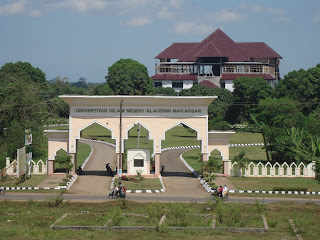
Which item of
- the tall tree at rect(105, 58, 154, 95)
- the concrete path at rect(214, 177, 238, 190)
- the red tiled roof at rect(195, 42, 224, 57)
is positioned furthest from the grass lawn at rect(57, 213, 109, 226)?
the red tiled roof at rect(195, 42, 224, 57)

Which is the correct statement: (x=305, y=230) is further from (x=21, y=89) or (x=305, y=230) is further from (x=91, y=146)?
(x=91, y=146)

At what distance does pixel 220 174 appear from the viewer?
47594 mm

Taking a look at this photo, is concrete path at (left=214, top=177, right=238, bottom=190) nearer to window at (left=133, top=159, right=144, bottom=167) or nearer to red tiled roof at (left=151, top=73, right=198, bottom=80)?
window at (left=133, top=159, right=144, bottom=167)

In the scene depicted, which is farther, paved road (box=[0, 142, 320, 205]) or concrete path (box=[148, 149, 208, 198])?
concrete path (box=[148, 149, 208, 198])

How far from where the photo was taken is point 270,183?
44031 millimetres

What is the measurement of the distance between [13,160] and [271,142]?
847 inches

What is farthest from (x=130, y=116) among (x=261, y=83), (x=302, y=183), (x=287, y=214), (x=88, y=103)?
(x=261, y=83)

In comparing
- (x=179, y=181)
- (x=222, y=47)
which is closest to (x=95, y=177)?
(x=179, y=181)

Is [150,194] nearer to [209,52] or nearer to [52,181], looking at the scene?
[52,181]

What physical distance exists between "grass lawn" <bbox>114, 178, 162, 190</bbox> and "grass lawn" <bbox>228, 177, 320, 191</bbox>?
544 cm

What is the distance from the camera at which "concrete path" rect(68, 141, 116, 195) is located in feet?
134

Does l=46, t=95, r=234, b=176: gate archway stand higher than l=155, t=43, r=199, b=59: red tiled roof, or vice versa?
l=155, t=43, r=199, b=59: red tiled roof

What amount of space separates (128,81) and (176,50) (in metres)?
30.4

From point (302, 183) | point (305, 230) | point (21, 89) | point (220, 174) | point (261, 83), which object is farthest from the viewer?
point (261, 83)
